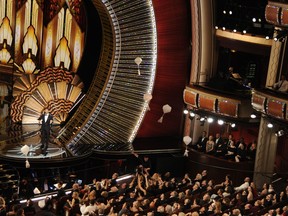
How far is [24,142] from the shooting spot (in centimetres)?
2683

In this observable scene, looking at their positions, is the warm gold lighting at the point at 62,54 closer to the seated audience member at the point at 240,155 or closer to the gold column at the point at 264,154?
the seated audience member at the point at 240,155

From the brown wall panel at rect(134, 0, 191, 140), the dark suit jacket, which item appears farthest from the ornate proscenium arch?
the dark suit jacket

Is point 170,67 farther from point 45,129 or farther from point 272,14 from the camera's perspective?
point 272,14

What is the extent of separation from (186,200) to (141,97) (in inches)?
245

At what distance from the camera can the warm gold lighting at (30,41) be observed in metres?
28.3

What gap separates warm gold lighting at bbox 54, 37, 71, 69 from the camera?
94.7 ft

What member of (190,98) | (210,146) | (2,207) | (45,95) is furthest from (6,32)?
(2,207)

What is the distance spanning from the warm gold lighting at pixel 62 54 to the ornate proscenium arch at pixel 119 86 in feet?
4.41

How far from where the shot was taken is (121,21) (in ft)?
88.7

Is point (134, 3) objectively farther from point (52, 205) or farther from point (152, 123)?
point (52, 205)

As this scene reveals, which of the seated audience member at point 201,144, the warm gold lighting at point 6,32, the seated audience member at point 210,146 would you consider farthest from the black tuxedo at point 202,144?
the warm gold lighting at point 6,32

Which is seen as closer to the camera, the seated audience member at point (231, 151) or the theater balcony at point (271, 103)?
the theater balcony at point (271, 103)

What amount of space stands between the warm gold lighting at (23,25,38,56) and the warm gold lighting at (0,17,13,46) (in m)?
0.56

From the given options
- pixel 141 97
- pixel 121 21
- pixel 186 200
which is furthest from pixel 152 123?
pixel 186 200
